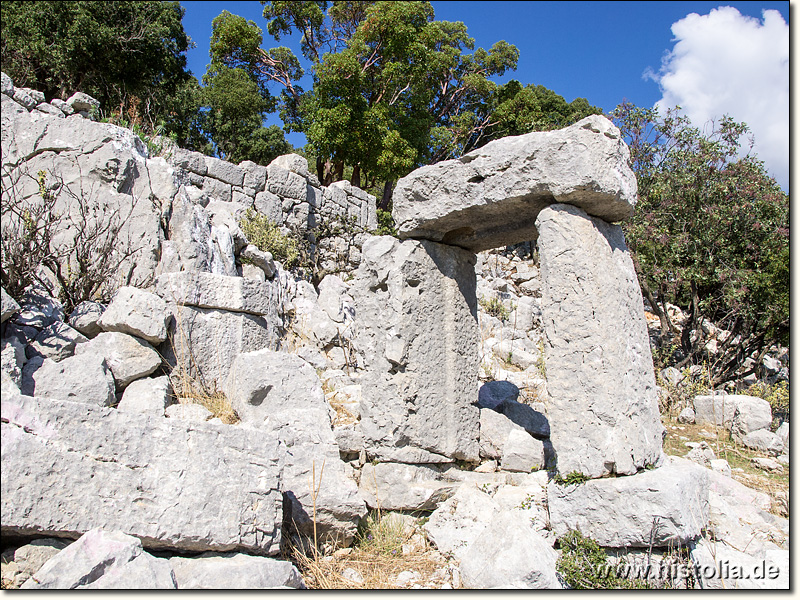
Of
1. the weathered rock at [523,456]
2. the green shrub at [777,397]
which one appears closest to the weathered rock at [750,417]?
the green shrub at [777,397]

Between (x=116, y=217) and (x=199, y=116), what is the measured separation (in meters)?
11.5

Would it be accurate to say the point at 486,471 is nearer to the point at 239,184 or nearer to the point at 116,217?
the point at 116,217

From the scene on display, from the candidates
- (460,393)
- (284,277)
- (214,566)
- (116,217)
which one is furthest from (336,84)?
(214,566)

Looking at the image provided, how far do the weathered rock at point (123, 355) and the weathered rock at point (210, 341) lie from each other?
0.93ft

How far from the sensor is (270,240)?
875 centimetres

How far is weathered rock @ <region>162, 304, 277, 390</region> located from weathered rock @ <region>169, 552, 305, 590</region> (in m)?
1.99

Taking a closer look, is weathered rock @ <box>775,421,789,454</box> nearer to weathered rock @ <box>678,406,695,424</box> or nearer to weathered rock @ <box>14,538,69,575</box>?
weathered rock @ <box>678,406,695,424</box>

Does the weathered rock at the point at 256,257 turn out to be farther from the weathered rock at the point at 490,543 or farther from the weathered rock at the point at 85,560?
the weathered rock at the point at 85,560

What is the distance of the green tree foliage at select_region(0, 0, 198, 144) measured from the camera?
41.5 feet

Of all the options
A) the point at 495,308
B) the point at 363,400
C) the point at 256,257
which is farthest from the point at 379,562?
the point at 495,308

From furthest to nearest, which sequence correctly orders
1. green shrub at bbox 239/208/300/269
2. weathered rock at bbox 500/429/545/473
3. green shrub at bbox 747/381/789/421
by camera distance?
green shrub at bbox 239/208/300/269 → green shrub at bbox 747/381/789/421 → weathered rock at bbox 500/429/545/473

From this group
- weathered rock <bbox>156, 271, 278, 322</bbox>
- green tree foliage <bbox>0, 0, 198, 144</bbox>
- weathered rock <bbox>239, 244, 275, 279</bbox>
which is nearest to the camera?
weathered rock <bbox>156, 271, 278, 322</bbox>

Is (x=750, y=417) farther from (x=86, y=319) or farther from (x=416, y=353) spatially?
(x=86, y=319)

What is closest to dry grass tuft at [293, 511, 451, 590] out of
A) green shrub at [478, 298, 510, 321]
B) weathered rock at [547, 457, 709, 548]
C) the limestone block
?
weathered rock at [547, 457, 709, 548]
